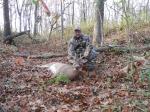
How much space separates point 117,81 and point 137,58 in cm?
183

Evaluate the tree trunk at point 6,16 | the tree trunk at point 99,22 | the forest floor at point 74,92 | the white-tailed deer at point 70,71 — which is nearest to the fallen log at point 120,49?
the forest floor at point 74,92

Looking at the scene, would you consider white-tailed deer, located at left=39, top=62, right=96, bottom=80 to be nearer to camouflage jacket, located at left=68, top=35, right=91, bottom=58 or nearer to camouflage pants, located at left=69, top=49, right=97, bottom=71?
camouflage pants, located at left=69, top=49, right=97, bottom=71

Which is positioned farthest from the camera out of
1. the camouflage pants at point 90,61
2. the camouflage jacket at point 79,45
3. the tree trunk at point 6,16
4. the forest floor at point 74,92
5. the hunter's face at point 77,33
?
the tree trunk at point 6,16

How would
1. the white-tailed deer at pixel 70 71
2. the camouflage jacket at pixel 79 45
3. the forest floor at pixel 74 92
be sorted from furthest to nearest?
the camouflage jacket at pixel 79 45 < the white-tailed deer at pixel 70 71 < the forest floor at pixel 74 92

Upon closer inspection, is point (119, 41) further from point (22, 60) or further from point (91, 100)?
point (91, 100)

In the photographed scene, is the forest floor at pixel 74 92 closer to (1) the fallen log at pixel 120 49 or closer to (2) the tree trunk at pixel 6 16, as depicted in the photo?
(1) the fallen log at pixel 120 49

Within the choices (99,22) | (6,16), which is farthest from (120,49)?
(6,16)

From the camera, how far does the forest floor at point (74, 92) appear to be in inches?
280

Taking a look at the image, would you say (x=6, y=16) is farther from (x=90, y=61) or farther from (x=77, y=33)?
(x=90, y=61)

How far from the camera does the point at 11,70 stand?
1062cm

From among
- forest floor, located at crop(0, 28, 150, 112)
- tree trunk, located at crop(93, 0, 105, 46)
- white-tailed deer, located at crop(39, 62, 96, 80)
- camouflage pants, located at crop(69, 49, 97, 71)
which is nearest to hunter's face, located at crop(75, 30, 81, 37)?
camouflage pants, located at crop(69, 49, 97, 71)

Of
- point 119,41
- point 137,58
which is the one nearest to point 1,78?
point 137,58

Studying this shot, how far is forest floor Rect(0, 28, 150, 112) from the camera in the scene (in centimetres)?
712

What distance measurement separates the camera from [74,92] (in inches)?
320
